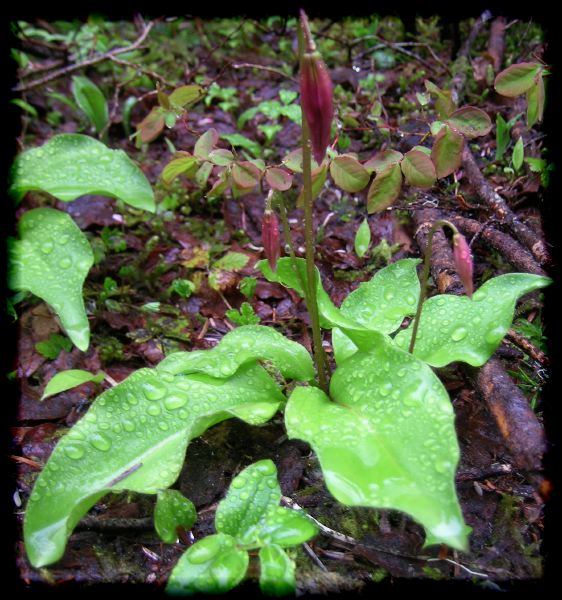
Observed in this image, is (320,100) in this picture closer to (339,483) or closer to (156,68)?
(339,483)

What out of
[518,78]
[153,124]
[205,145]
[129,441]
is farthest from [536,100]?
[129,441]

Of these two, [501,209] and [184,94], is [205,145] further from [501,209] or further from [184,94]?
[501,209]

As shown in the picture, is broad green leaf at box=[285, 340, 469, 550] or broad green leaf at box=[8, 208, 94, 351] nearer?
broad green leaf at box=[285, 340, 469, 550]

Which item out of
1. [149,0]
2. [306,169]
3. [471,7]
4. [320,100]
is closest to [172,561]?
[306,169]

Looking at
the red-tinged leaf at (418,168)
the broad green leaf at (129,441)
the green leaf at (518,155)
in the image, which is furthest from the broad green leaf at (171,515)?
the green leaf at (518,155)

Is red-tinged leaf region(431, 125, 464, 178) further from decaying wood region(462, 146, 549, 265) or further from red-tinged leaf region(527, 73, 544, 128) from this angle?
decaying wood region(462, 146, 549, 265)

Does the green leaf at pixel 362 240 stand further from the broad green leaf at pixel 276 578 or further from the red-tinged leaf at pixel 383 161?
the broad green leaf at pixel 276 578

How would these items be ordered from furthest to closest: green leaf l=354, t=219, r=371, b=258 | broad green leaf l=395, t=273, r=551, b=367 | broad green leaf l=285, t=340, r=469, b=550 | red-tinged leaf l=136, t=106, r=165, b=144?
green leaf l=354, t=219, r=371, b=258
red-tinged leaf l=136, t=106, r=165, b=144
broad green leaf l=395, t=273, r=551, b=367
broad green leaf l=285, t=340, r=469, b=550

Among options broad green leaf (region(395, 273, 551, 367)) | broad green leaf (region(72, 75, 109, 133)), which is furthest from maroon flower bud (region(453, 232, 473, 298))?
broad green leaf (region(72, 75, 109, 133))
